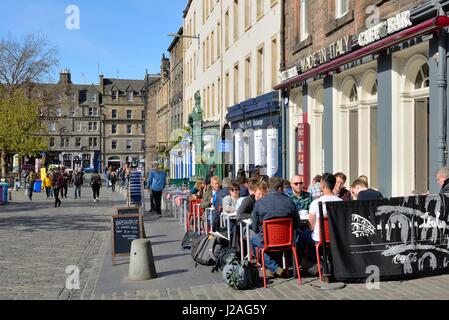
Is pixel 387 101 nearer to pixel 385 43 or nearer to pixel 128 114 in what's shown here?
pixel 385 43

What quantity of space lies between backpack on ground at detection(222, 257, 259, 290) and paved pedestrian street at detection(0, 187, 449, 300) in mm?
108

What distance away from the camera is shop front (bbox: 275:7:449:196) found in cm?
1115

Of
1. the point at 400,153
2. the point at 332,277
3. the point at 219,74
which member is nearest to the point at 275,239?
the point at 332,277

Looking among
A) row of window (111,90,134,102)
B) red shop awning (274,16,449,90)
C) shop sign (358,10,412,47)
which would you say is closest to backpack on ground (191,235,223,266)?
red shop awning (274,16,449,90)

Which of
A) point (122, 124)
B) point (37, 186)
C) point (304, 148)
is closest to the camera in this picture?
point (304, 148)

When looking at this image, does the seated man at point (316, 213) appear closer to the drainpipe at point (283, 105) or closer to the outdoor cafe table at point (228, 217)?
the outdoor cafe table at point (228, 217)

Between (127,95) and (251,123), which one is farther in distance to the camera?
(127,95)

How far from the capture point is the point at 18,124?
48312 millimetres

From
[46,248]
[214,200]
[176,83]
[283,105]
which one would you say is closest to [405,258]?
[214,200]

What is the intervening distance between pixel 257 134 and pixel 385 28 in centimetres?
1261

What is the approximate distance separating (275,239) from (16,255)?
19.7 ft

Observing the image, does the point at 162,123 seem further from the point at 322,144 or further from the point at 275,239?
the point at 275,239

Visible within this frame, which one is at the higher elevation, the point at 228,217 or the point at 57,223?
the point at 228,217
